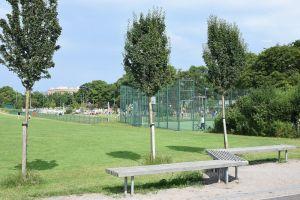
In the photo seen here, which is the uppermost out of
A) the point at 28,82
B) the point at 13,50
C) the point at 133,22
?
the point at 133,22

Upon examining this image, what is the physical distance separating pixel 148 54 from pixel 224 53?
3661 mm

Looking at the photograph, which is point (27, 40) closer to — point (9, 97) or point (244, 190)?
point (244, 190)

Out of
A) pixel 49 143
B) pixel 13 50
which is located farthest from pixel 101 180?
pixel 49 143

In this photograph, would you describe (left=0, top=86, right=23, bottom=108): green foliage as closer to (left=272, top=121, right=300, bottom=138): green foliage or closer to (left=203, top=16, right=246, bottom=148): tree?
(left=272, top=121, right=300, bottom=138): green foliage

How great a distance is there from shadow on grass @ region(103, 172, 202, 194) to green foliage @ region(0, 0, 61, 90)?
138 inches

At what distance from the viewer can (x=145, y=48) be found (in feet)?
48.4

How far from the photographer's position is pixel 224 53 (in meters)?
17.2

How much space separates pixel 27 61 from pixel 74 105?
429 ft

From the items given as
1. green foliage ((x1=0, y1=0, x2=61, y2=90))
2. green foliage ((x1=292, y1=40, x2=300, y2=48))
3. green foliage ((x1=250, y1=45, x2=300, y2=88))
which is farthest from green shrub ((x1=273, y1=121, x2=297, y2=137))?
green foliage ((x1=292, y1=40, x2=300, y2=48))

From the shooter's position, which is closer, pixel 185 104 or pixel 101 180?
pixel 101 180

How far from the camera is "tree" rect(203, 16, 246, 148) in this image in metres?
17.1

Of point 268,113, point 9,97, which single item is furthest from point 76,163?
point 9,97

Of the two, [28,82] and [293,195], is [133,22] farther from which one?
[293,195]

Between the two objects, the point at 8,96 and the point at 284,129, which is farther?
the point at 8,96
